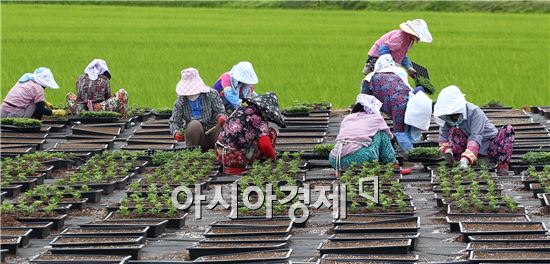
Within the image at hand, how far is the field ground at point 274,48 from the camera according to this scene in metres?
20.5

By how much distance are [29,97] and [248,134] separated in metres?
4.35

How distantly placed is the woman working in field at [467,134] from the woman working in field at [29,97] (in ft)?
18.9

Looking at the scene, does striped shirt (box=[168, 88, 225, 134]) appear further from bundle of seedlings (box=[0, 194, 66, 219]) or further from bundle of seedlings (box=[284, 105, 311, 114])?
bundle of seedlings (box=[0, 194, 66, 219])

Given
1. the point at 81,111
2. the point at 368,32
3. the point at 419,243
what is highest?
the point at 368,32

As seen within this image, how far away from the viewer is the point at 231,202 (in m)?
9.34

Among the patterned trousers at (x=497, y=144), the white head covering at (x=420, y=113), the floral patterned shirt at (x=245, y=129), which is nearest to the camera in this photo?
the patterned trousers at (x=497, y=144)

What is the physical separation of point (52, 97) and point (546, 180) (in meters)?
11.6

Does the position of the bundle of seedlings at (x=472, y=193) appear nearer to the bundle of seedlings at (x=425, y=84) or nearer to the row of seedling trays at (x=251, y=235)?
the row of seedling trays at (x=251, y=235)

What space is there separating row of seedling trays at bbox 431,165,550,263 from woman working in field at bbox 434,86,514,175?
23 cm

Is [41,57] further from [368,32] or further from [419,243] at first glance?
[419,243]

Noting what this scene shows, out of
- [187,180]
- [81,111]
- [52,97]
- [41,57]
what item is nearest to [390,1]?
[41,57]

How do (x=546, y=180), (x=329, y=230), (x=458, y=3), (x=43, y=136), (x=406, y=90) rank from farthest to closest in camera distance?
(x=458, y=3), (x=43, y=136), (x=406, y=90), (x=546, y=180), (x=329, y=230)

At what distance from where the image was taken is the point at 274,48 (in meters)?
28.9

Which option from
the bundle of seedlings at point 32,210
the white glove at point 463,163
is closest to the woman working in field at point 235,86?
the white glove at point 463,163
